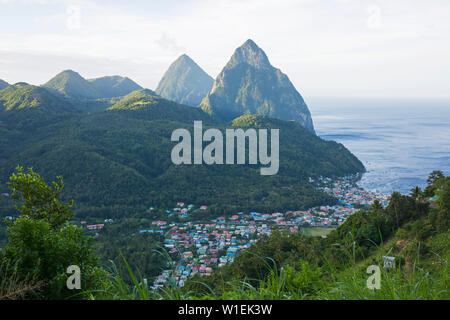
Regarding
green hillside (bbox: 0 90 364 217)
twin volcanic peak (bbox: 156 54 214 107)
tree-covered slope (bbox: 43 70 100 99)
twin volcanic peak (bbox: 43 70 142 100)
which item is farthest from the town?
twin volcanic peak (bbox: 156 54 214 107)

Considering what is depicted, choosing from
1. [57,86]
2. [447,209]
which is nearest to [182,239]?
[447,209]

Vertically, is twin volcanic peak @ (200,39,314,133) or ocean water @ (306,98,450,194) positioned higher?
twin volcanic peak @ (200,39,314,133)

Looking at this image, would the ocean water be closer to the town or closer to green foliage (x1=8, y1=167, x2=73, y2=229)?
the town

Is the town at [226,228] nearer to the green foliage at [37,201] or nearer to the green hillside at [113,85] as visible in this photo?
the green foliage at [37,201]

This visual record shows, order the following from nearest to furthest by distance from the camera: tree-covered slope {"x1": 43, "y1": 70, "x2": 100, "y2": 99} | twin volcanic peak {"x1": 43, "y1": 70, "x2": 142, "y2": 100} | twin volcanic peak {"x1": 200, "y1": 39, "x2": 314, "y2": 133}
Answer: twin volcanic peak {"x1": 200, "y1": 39, "x2": 314, "y2": 133}
twin volcanic peak {"x1": 43, "y1": 70, "x2": 142, "y2": 100}
tree-covered slope {"x1": 43, "y1": 70, "x2": 100, "y2": 99}

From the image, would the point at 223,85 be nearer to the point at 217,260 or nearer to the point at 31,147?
the point at 31,147

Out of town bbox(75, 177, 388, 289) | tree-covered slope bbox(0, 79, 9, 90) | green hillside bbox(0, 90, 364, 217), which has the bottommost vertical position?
town bbox(75, 177, 388, 289)
